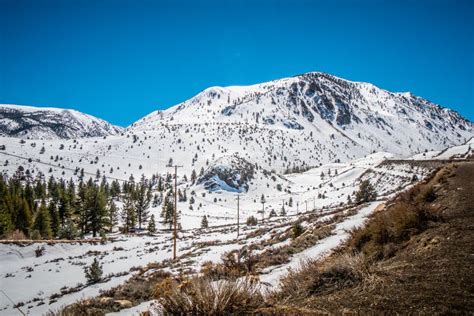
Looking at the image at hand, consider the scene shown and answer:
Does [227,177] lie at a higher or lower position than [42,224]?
higher

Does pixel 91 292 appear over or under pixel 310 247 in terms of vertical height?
under

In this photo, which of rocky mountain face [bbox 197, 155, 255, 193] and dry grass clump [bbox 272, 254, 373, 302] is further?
rocky mountain face [bbox 197, 155, 255, 193]

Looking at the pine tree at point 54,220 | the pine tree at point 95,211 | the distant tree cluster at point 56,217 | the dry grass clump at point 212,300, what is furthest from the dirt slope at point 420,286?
the pine tree at point 54,220

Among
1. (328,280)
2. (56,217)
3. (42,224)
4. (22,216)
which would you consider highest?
(328,280)

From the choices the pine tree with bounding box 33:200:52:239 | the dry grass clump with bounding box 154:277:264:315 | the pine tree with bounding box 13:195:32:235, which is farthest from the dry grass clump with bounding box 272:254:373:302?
the pine tree with bounding box 13:195:32:235

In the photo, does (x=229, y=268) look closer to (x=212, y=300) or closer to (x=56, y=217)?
(x=212, y=300)

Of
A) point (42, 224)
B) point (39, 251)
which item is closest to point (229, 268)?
point (39, 251)

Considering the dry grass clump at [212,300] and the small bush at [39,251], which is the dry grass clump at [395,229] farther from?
the small bush at [39,251]

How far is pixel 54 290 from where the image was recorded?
28234mm

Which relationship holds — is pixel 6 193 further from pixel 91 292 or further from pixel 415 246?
pixel 415 246

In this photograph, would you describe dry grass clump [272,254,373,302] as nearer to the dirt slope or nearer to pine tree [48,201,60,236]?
the dirt slope

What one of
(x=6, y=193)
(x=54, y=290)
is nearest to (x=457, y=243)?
(x=54, y=290)

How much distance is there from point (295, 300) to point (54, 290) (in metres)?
31.2

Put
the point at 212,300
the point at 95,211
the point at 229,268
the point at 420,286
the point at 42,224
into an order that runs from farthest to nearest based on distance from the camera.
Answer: the point at 95,211
the point at 42,224
the point at 229,268
the point at 420,286
the point at 212,300
